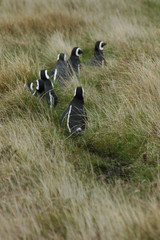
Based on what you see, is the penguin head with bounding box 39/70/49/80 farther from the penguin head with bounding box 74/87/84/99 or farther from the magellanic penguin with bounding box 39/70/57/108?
the penguin head with bounding box 74/87/84/99

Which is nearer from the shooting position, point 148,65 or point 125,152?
point 125,152

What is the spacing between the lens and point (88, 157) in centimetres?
386

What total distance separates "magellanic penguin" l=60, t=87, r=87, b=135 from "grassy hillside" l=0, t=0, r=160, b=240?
110mm

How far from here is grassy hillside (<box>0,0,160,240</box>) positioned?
259 centimetres

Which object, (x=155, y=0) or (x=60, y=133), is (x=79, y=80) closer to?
(x=60, y=133)

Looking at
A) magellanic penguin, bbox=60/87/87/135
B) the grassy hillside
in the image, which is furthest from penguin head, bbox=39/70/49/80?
magellanic penguin, bbox=60/87/87/135

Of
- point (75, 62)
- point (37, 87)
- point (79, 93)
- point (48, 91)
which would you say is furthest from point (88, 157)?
point (75, 62)

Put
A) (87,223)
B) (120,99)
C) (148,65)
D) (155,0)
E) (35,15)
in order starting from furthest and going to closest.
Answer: (155,0)
(35,15)
(148,65)
(120,99)
(87,223)

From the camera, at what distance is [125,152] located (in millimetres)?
3877

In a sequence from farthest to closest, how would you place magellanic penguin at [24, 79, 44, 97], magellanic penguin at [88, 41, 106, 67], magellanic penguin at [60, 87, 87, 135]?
magellanic penguin at [88, 41, 106, 67] → magellanic penguin at [24, 79, 44, 97] → magellanic penguin at [60, 87, 87, 135]

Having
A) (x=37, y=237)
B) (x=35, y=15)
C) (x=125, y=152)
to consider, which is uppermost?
(x=35, y=15)

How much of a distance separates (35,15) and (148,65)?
5490 mm

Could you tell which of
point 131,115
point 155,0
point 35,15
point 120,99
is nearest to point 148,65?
point 120,99

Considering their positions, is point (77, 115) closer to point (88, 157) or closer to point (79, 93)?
point (79, 93)
